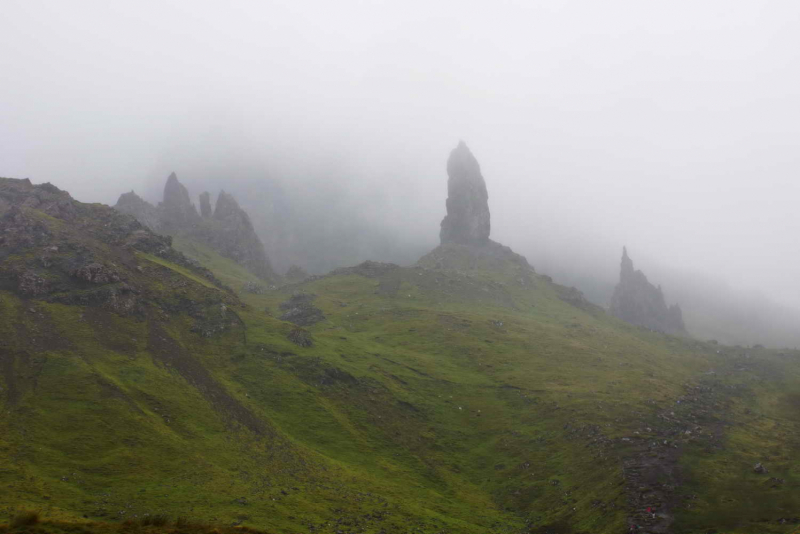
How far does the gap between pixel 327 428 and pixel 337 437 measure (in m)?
4.08

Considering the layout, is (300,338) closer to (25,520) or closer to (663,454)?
(663,454)

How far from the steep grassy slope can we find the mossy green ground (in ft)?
1.65

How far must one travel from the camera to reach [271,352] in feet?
479

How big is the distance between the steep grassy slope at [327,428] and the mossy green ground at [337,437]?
0.50 meters

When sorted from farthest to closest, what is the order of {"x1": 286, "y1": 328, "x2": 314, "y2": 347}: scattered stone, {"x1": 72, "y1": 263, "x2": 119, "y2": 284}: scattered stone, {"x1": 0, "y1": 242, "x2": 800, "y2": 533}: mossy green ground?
{"x1": 286, "y1": 328, "x2": 314, "y2": 347}: scattered stone, {"x1": 72, "y1": 263, "x2": 119, "y2": 284}: scattered stone, {"x1": 0, "y1": 242, "x2": 800, "y2": 533}: mossy green ground

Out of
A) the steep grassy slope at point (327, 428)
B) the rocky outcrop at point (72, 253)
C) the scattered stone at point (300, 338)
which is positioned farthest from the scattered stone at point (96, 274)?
the scattered stone at point (300, 338)

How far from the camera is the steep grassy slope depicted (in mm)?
74125

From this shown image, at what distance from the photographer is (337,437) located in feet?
369

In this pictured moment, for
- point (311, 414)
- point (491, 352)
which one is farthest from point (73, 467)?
point (491, 352)

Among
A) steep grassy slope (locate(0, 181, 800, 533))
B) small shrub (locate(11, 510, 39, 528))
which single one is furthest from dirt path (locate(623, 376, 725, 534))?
small shrub (locate(11, 510, 39, 528))

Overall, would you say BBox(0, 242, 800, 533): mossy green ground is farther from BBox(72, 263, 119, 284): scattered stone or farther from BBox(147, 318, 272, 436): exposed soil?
BBox(72, 263, 119, 284): scattered stone

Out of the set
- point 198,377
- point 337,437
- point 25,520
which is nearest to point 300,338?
point 198,377

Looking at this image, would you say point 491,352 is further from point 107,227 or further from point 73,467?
point 107,227

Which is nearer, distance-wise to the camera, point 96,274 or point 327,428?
point 327,428
